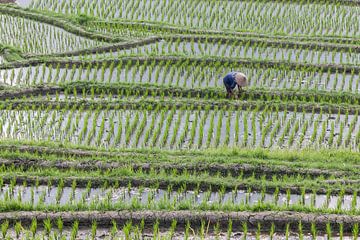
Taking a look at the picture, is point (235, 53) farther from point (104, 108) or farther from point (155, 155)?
point (155, 155)

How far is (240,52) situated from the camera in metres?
11.8

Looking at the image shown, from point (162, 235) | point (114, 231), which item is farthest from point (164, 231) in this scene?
point (114, 231)

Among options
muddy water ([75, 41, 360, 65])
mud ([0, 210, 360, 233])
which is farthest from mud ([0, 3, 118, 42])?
mud ([0, 210, 360, 233])

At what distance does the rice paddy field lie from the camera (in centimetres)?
658

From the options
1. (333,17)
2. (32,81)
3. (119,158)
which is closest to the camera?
(119,158)

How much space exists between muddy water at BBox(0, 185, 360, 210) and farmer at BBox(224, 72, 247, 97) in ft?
8.46

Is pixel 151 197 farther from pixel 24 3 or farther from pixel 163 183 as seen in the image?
pixel 24 3

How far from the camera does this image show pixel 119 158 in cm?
785

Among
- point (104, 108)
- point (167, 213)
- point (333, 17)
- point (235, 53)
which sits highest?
point (333, 17)

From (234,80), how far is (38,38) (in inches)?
179

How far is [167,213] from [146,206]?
26cm

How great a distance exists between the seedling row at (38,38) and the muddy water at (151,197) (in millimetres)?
5154

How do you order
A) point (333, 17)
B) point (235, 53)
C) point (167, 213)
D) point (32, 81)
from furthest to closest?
1. point (333, 17)
2. point (235, 53)
3. point (32, 81)
4. point (167, 213)

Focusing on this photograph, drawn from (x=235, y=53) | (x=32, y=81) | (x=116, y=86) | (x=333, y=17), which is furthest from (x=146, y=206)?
(x=333, y=17)
